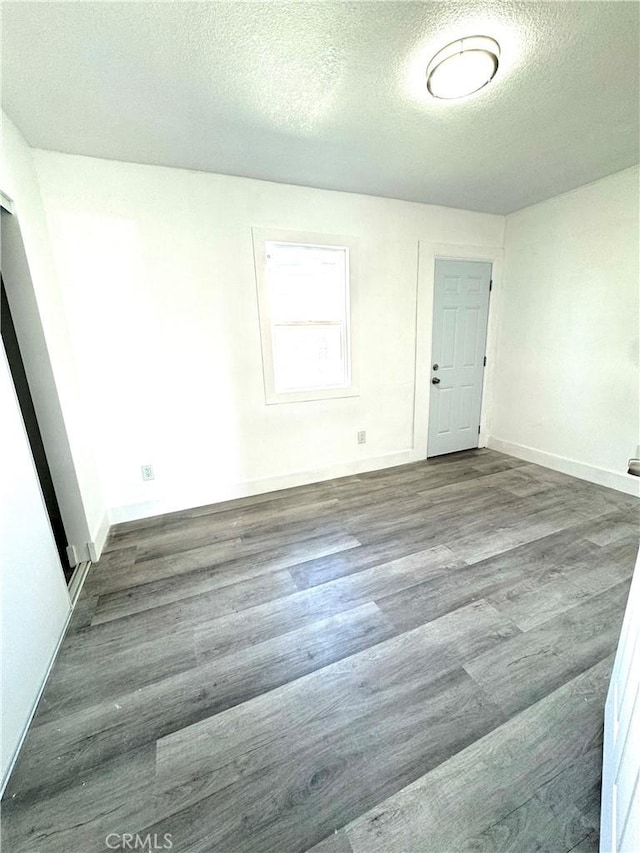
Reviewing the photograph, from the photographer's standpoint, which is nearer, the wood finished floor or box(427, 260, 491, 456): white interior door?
the wood finished floor

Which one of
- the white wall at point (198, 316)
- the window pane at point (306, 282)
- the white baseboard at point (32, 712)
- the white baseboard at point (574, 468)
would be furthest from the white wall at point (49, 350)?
the white baseboard at point (574, 468)

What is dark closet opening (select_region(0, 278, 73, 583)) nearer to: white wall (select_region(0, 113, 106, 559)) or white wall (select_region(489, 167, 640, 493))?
white wall (select_region(0, 113, 106, 559))

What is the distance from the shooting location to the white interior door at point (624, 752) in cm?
69

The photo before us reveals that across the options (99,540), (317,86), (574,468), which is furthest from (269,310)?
(574,468)

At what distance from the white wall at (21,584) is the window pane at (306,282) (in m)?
1.93

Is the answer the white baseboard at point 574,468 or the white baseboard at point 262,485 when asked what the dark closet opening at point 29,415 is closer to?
the white baseboard at point 262,485

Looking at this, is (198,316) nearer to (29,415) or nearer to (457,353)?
(29,415)

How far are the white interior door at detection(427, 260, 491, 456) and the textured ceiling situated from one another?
1.05m

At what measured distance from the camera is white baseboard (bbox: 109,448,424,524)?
2.61m

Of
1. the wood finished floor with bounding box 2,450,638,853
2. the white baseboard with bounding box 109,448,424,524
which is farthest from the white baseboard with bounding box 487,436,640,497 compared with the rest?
the white baseboard with bounding box 109,448,424,524

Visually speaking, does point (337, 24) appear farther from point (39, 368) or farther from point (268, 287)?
point (39, 368)

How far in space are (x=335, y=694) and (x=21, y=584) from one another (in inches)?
52.6

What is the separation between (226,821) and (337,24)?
275cm

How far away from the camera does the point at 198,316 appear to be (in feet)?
8.22
